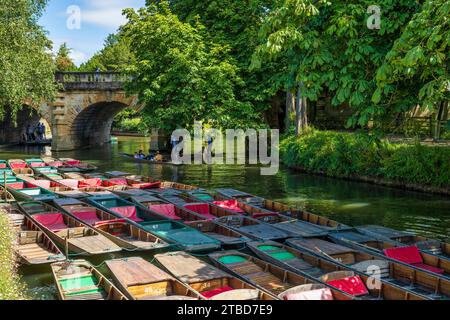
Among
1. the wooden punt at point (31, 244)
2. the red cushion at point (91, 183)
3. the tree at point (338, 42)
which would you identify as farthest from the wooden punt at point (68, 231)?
the tree at point (338, 42)

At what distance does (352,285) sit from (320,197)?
10995 mm

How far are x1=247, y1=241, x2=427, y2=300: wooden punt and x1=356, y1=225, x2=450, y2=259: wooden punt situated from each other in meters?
1.83

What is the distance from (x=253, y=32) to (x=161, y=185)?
12961 mm

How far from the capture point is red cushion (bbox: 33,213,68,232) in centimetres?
1425

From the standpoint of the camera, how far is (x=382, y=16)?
408 inches

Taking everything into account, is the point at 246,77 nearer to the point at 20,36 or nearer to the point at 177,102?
the point at 177,102

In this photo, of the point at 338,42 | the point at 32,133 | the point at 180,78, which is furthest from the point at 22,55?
the point at 32,133

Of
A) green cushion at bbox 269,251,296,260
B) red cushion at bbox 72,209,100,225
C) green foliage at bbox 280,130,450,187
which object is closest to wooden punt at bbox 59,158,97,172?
green foliage at bbox 280,130,450,187

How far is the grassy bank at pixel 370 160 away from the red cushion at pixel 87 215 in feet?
29.9

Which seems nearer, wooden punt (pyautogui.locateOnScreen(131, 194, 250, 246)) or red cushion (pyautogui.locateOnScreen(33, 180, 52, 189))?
wooden punt (pyautogui.locateOnScreen(131, 194, 250, 246))

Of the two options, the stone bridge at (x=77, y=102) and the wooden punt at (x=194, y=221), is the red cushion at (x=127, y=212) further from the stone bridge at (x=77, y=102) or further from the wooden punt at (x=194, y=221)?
the stone bridge at (x=77, y=102)

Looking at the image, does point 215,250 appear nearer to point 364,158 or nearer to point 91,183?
point 91,183

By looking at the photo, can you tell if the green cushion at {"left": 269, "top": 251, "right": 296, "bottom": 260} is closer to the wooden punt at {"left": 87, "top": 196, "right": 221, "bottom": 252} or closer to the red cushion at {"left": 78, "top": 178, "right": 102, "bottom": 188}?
the wooden punt at {"left": 87, "top": 196, "right": 221, "bottom": 252}

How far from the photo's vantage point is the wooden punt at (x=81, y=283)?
902 centimetres
